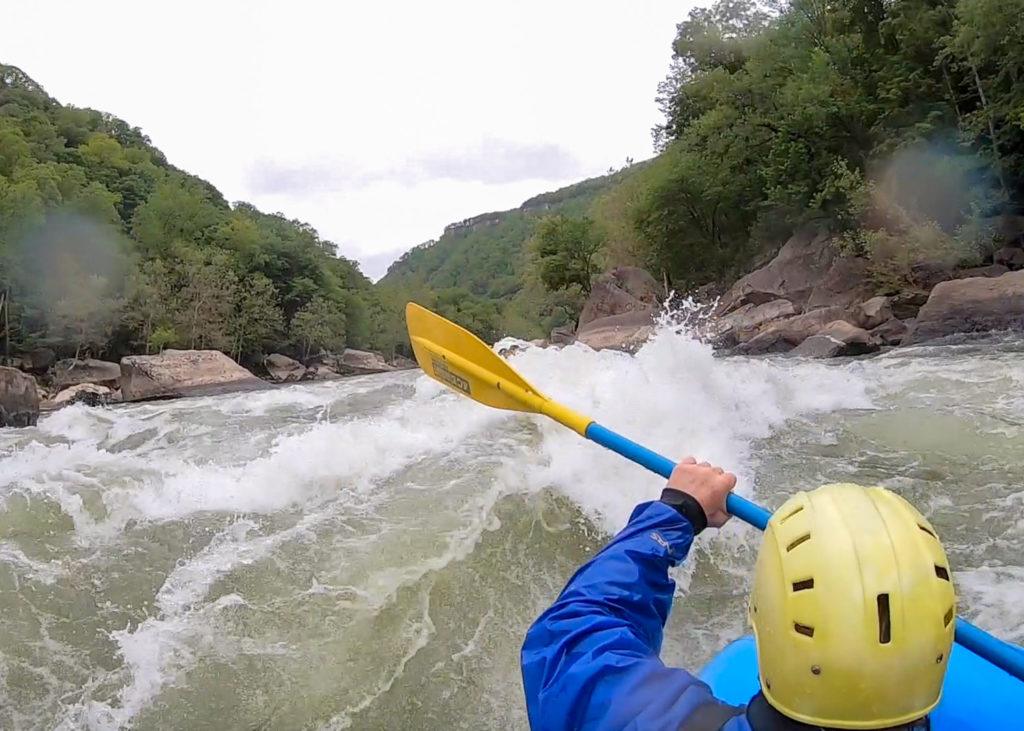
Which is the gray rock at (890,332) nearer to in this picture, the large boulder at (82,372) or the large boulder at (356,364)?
the large boulder at (82,372)

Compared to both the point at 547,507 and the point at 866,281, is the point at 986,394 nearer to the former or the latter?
the point at 547,507

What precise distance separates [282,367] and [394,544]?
32941 mm

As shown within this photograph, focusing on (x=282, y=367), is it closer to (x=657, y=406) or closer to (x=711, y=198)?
(x=711, y=198)

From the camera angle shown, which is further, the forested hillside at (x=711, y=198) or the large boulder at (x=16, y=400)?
the forested hillside at (x=711, y=198)

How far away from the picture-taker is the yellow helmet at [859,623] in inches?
33.8

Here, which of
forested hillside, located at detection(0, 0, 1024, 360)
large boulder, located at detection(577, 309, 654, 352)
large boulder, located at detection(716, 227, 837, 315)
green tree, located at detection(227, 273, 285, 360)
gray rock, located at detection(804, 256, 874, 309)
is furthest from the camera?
green tree, located at detection(227, 273, 285, 360)

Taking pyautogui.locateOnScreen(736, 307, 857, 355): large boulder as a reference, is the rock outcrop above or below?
above

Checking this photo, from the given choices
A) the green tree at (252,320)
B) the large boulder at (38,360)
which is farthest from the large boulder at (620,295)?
the large boulder at (38,360)

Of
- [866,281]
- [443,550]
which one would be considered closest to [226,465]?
[443,550]

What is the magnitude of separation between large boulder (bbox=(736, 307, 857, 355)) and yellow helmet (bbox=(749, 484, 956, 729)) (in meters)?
14.2

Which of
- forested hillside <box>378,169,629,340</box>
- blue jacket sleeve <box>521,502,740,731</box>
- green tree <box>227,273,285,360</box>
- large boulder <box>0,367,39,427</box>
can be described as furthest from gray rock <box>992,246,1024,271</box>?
green tree <box>227,273,285,360</box>

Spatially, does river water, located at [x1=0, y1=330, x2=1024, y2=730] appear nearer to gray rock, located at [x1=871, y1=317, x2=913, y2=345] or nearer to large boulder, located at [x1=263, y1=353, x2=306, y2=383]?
gray rock, located at [x1=871, y1=317, x2=913, y2=345]

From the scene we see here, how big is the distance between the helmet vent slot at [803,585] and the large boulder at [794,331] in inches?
560

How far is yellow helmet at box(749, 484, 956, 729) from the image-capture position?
2.82 feet
